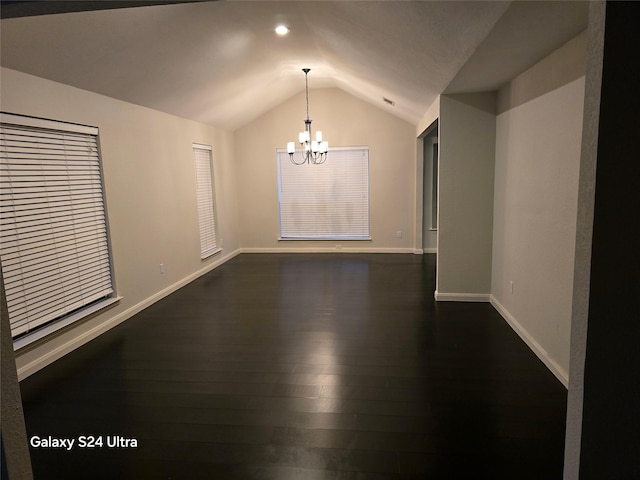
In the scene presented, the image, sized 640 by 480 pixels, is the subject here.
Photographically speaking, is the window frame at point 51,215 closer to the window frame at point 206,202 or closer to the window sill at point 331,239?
the window frame at point 206,202

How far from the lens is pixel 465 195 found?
442cm

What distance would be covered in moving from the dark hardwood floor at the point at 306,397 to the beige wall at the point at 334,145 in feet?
10.4

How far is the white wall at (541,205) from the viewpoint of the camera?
8.73 feet

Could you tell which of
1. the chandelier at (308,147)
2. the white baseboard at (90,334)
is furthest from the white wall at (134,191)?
the chandelier at (308,147)

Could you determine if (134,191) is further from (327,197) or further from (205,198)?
(327,197)

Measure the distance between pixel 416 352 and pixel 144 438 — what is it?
6.87 ft

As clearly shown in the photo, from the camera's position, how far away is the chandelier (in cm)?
618

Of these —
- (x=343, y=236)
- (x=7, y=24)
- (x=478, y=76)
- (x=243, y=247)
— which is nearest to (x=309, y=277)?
(x=343, y=236)

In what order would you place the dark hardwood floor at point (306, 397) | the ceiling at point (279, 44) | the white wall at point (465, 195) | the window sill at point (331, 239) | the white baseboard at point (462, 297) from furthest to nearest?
the window sill at point (331, 239) < the white baseboard at point (462, 297) < the white wall at point (465, 195) < the ceiling at point (279, 44) < the dark hardwood floor at point (306, 397)

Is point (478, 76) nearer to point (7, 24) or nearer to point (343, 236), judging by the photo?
point (7, 24)

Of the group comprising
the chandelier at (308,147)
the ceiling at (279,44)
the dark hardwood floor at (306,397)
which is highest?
the ceiling at (279,44)

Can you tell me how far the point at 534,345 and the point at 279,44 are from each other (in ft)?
12.8

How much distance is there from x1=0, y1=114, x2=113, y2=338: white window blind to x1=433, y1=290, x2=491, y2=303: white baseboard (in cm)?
360

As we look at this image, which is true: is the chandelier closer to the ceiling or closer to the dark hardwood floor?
the ceiling
